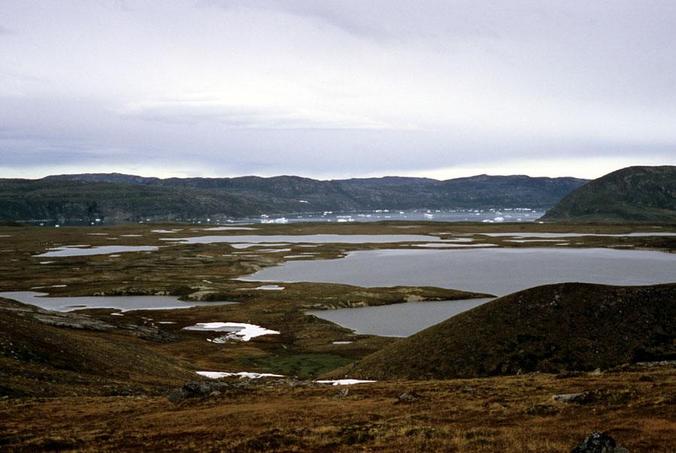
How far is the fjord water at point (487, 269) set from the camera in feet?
396

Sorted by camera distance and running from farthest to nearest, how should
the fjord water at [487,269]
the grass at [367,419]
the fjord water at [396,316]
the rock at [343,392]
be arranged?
the fjord water at [487,269]
the fjord water at [396,316]
the rock at [343,392]
the grass at [367,419]

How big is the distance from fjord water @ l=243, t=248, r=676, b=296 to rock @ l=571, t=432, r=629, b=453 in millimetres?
91445

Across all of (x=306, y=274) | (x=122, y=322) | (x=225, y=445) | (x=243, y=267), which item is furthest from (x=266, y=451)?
(x=243, y=267)

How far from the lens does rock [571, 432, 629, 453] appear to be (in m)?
17.6

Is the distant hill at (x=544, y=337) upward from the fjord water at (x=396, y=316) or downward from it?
upward

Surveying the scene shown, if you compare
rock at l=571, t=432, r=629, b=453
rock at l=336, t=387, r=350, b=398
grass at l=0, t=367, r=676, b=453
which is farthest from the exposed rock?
rock at l=336, t=387, r=350, b=398

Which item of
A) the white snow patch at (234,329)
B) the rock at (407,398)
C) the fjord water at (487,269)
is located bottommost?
the white snow patch at (234,329)

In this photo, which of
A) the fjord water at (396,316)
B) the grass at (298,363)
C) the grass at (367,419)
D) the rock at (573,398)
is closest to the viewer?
the grass at (367,419)

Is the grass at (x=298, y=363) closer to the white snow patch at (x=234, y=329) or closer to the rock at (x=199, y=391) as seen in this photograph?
the white snow patch at (x=234, y=329)

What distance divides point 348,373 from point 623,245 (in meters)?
171

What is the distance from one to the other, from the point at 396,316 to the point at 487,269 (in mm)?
58218

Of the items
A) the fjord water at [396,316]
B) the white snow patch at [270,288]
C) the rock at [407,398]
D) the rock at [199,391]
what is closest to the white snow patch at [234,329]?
the fjord water at [396,316]

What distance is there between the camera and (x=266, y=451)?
22172 mm

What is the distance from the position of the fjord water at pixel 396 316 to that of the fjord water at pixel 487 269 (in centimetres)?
1586
